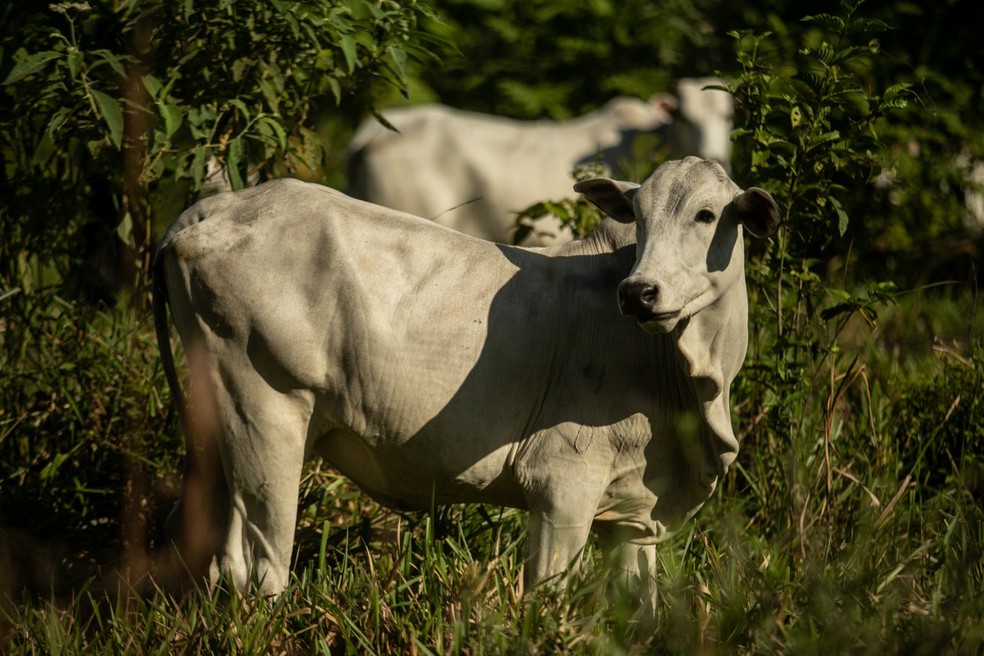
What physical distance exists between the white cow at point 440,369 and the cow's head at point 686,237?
0.13m

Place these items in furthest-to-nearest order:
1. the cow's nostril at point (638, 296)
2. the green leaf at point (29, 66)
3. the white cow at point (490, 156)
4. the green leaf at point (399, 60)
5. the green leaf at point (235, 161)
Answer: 1. the white cow at point (490, 156)
2. the green leaf at point (399, 60)
3. the green leaf at point (235, 161)
4. the green leaf at point (29, 66)
5. the cow's nostril at point (638, 296)

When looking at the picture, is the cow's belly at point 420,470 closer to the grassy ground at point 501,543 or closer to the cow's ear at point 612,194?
the grassy ground at point 501,543

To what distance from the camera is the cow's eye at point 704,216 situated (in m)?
3.15

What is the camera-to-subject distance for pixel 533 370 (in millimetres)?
3434

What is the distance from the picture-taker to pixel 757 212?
126 inches

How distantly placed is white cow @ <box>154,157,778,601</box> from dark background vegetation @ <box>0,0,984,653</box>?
0.23 metres

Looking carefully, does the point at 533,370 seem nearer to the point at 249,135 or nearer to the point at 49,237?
the point at 249,135

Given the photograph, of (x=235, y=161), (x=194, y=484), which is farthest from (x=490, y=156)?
(x=194, y=484)

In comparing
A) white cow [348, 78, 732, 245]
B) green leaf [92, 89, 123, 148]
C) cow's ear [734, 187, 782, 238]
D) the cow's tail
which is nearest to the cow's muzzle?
cow's ear [734, 187, 782, 238]

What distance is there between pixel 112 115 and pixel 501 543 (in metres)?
1.95

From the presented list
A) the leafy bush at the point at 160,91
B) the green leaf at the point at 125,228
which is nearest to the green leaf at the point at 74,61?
the leafy bush at the point at 160,91

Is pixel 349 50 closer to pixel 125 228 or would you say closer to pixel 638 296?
pixel 125 228

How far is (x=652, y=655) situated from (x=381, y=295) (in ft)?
4.03

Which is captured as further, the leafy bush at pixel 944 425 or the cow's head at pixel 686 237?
the leafy bush at pixel 944 425
